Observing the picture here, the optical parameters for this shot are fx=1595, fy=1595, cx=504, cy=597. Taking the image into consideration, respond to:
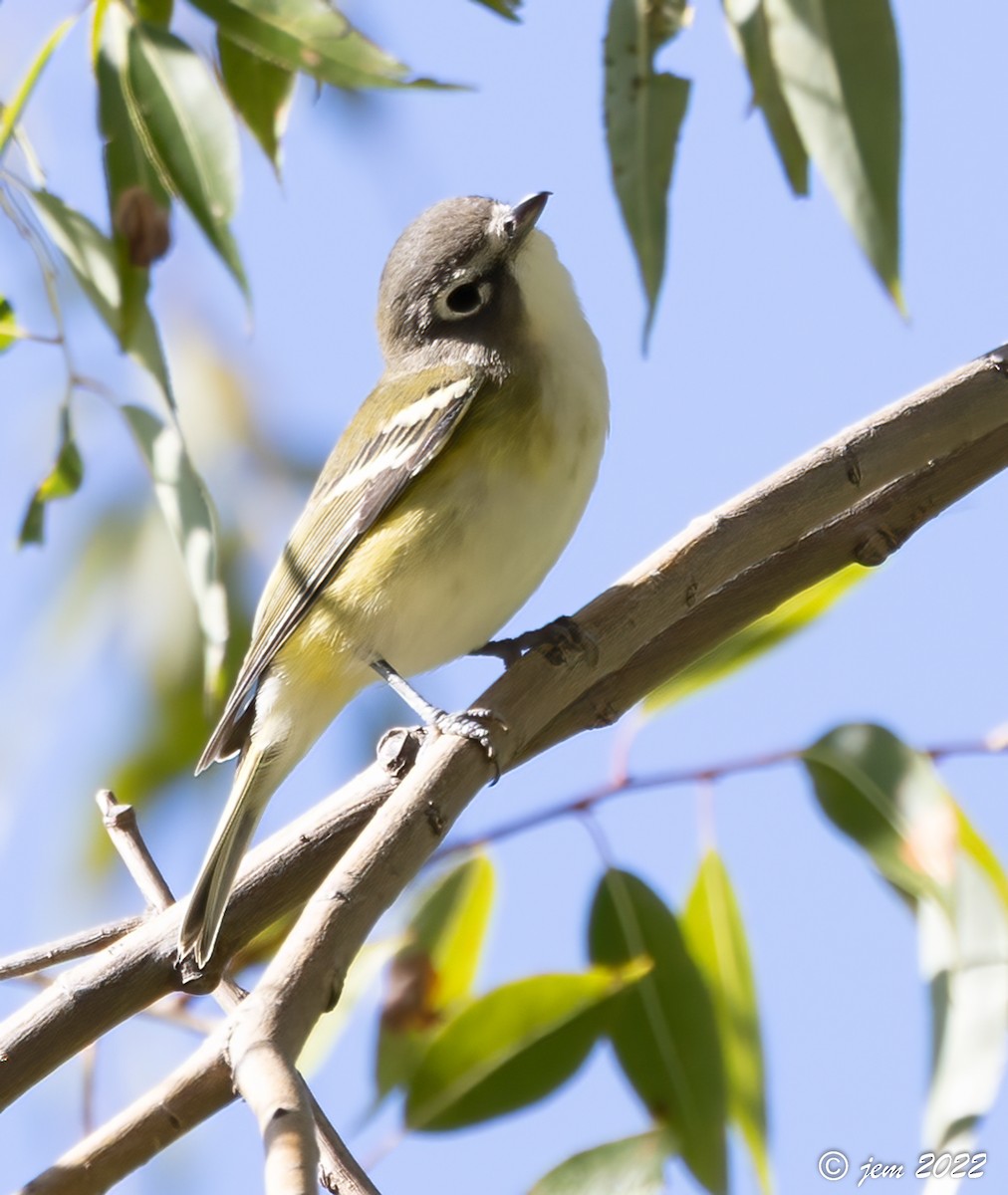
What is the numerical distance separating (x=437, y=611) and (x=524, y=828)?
0.51 metres

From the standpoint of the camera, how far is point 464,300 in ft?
10.0

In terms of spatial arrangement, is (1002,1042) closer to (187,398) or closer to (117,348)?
(117,348)

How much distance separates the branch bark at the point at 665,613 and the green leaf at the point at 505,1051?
1.23 ft

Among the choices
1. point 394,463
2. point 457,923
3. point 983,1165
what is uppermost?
point 394,463

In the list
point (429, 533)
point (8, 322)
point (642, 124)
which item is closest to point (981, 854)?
point (429, 533)

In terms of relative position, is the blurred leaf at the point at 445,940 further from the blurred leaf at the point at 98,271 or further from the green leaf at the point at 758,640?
the blurred leaf at the point at 98,271

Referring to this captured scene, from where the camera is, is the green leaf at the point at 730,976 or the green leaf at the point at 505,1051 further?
the green leaf at the point at 730,976

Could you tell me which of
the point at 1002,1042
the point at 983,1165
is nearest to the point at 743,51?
the point at 1002,1042

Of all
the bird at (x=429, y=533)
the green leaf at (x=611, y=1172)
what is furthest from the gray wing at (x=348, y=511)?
the green leaf at (x=611, y=1172)

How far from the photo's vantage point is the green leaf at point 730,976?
2305 millimetres

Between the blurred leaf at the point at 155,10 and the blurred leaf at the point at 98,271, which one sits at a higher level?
the blurred leaf at the point at 155,10

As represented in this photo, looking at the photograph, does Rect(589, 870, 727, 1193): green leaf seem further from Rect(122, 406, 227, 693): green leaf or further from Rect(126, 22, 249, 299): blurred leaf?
Rect(126, 22, 249, 299): blurred leaf

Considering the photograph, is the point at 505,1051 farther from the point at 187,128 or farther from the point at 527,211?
the point at 527,211

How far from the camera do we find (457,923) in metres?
2.51
